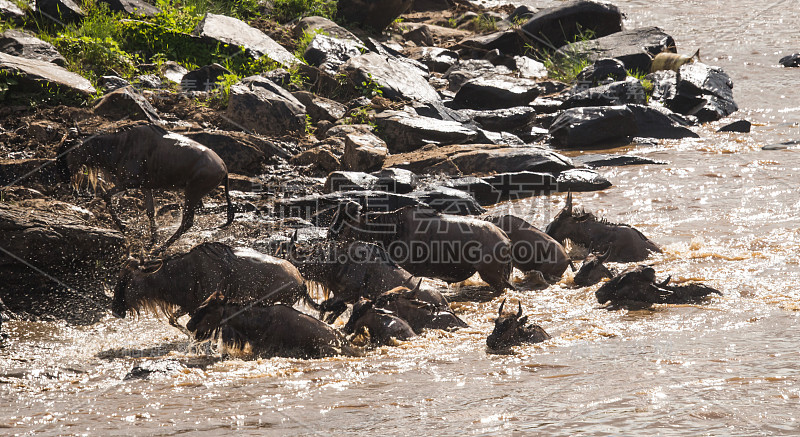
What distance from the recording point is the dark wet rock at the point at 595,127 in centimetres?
1313

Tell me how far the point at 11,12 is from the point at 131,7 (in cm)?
231

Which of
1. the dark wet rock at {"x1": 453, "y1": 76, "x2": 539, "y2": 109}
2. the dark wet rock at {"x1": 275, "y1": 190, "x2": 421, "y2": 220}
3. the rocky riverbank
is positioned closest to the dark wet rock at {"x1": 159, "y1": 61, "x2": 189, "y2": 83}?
the rocky riverbank

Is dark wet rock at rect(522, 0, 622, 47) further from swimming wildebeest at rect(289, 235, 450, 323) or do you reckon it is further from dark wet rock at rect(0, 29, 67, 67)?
swimming wildebeest at rect(289, 235, 450, 323)

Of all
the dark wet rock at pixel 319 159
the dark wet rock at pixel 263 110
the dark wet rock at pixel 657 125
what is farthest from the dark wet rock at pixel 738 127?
the dark wet rock at pixel 263 110

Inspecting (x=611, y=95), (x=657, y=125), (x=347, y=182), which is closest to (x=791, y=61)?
(x=611, y=95)

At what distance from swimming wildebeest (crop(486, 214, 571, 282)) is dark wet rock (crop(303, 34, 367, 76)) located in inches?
276

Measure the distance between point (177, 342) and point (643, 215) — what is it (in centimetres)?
595

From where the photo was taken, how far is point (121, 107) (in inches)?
391

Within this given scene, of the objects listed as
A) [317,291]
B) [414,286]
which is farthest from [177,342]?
[414,286]

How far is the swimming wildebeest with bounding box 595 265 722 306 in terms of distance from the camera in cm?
605

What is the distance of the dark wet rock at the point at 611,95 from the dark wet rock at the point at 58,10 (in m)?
9.23

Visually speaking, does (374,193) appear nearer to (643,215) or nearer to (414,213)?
(414,213)

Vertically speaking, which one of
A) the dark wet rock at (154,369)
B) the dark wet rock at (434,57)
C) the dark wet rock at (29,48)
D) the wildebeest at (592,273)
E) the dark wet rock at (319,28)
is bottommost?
the dark wet rock at (154,369)

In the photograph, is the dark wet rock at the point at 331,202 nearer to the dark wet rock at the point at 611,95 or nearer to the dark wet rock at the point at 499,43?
the dark wet rock at the point at 611,95
